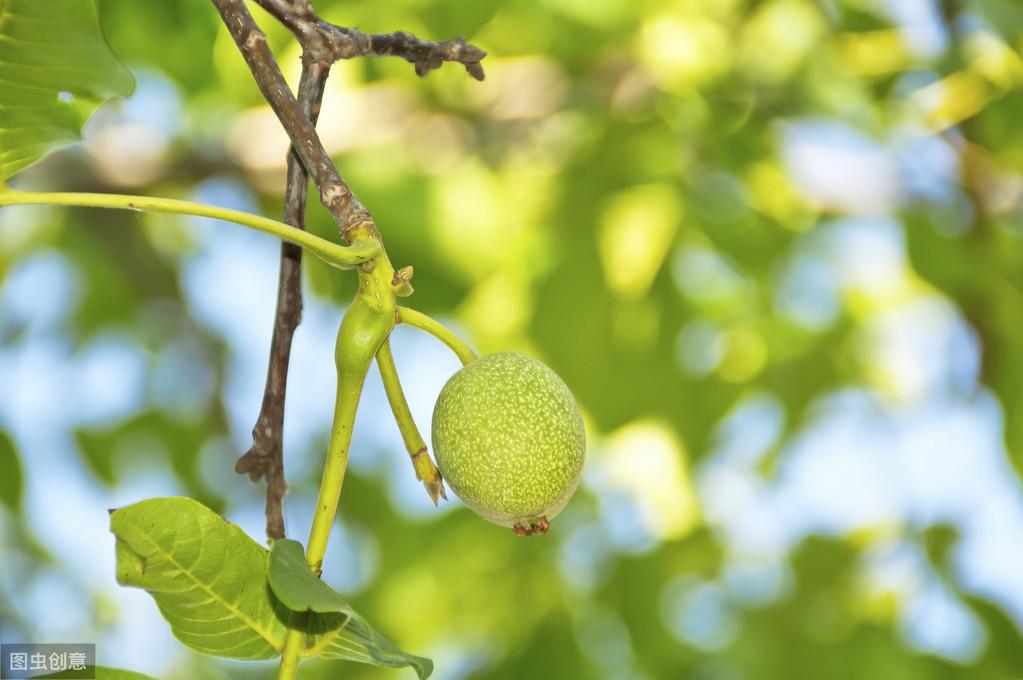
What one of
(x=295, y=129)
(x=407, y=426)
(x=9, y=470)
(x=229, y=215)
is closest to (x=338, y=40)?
(x=295, y=129)

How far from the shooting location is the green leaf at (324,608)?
1.12 m

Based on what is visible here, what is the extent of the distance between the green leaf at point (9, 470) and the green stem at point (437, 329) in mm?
2074

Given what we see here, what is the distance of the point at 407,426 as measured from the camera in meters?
1.38

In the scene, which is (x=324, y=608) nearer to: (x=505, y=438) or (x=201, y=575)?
(x=201, y=575)

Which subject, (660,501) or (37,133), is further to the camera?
(660,501)

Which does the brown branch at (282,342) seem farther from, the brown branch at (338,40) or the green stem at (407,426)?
the green stem at (407,426)

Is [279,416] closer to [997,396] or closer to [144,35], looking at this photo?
[144,35]

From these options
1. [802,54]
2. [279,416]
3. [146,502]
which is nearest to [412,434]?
[279,416]

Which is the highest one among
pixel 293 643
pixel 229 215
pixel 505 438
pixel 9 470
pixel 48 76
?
pixel 48 76

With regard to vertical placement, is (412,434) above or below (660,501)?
above

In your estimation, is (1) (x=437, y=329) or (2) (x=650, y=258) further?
(2) (x=650, y=258)

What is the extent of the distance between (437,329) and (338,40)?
1.23ft

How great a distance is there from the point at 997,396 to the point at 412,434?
2392 millimetres

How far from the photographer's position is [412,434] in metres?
1.39
